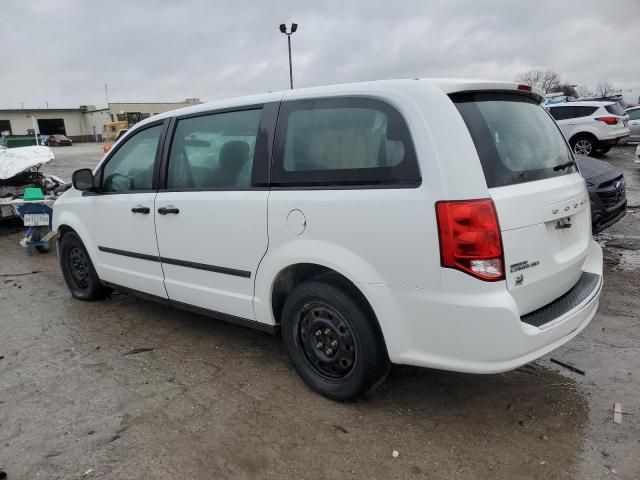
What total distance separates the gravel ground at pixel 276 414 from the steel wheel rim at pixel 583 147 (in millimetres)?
12378

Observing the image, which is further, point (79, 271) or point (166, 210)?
point (79, 271)

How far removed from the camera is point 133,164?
4277 millimetres

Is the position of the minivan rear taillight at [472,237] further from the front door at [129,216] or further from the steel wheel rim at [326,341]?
the front door at [129,216]

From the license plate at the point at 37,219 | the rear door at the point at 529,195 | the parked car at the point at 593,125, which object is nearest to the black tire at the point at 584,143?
the parked car at the point at 593,125

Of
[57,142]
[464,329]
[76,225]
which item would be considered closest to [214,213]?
[464,329]

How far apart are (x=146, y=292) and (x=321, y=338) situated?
1.88 metres

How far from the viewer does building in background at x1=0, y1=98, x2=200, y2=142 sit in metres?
64.9

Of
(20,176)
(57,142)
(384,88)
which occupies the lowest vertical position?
(20,176)

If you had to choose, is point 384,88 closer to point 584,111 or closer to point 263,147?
point 263,147

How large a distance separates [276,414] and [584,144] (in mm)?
15012

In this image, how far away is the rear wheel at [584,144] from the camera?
14.9m

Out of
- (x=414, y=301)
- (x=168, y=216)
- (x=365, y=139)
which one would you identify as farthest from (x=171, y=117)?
(x=414, y=301)

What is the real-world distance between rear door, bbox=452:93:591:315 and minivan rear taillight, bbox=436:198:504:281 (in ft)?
0.21

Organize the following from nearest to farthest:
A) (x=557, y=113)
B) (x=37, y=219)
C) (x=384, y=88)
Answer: (x=384, y=88) < (x=37, y=219) < (x=557, y=113)
